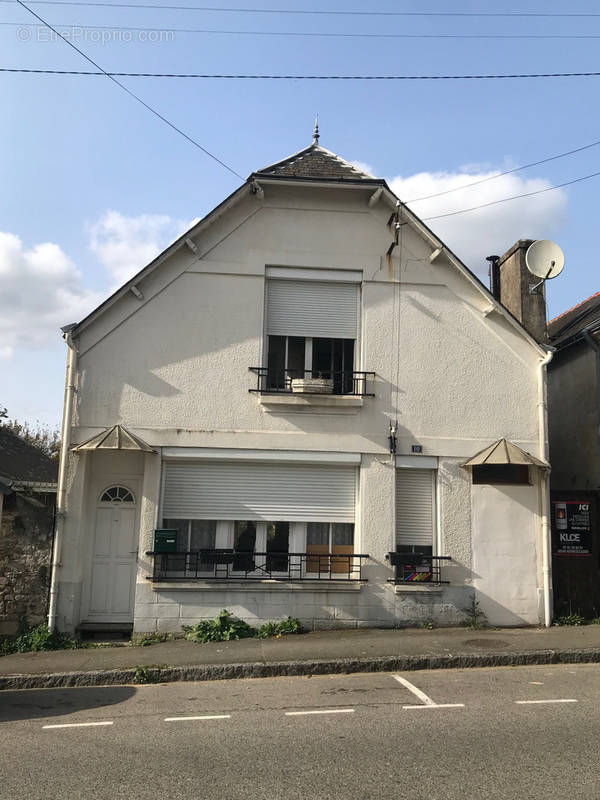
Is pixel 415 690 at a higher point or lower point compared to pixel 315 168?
lower

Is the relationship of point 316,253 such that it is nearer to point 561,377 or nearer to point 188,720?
point 561,377

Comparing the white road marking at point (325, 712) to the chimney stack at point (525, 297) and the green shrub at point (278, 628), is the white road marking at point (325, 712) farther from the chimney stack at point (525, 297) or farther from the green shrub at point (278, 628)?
the chimney stack at point (525, 297)

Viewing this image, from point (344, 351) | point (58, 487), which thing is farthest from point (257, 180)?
point (58, 487)

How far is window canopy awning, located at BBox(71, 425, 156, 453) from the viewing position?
33.2ft

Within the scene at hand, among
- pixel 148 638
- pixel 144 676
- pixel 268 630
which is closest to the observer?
pixel 144 676

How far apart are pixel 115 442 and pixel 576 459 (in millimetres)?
8386

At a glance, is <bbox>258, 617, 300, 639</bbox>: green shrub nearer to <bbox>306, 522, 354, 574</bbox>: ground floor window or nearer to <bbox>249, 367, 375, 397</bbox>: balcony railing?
<bbox>306, 522, 354, 574</bbox>: ground floor window

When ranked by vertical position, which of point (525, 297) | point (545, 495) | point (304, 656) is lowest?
point (304, 656)

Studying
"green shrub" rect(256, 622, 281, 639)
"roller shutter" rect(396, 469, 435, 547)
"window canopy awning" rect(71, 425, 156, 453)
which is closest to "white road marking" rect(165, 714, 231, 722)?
"green shrub" rect(256, 622, 281, 639)

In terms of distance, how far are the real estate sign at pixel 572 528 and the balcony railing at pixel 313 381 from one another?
370 cm

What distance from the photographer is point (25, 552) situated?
33.5 ft

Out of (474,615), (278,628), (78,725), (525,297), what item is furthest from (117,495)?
(525,297)

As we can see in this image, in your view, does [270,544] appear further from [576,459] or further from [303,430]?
[576,459]

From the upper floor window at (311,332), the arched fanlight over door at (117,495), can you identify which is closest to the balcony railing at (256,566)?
the arched fanlight over door at (117,495)
